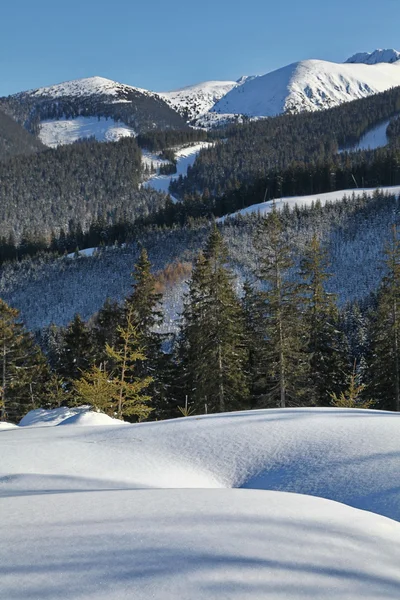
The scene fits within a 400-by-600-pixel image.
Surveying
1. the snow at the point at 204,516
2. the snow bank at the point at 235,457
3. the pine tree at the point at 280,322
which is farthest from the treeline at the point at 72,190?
the snow at the point at 204,516

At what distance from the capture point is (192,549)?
8.02 ft

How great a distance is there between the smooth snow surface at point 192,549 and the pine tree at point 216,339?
15.0 m

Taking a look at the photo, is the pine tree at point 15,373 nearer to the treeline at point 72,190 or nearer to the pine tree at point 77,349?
the pine tree at point 77,349

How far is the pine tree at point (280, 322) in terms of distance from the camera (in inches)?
698

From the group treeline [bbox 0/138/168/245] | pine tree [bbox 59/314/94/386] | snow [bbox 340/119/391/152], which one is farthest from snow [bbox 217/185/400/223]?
pine tree [bbox 59/314/94/386]

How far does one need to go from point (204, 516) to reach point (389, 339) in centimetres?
1784

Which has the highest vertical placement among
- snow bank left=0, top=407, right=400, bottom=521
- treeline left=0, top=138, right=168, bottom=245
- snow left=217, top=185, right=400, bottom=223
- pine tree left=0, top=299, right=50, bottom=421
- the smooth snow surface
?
treeline left=0, top=138, right=168, bottom=245

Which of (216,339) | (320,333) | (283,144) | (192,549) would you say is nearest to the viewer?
(192,549)

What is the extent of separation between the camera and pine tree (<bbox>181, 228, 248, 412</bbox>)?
18.4m

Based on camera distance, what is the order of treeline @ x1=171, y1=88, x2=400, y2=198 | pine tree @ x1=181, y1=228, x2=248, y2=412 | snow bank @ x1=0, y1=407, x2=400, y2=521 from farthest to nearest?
treeline @ x1=171, y1=88, x2=400, y2=198 → pine tree @ x1=181, y1=228, x2=248, y2=412 → snow bank @ x1=0, y1=407, x2=400, y2=521

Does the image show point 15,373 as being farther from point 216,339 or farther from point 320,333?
point 320,333

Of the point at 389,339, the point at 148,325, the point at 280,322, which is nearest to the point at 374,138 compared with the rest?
the point at 389,339

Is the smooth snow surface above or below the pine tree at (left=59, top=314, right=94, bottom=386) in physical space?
above

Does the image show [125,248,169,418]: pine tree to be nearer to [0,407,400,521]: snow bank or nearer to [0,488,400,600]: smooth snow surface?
[0,407,400,521]: snow bank
